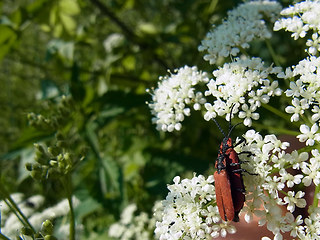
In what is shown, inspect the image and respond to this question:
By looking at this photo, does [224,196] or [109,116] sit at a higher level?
[109,116]

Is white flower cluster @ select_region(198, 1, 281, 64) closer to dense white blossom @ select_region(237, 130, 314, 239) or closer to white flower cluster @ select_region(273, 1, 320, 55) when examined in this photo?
white flower cluster @ select_region(273, 1, 320, 55)

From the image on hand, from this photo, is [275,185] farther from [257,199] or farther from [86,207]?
[86,207]

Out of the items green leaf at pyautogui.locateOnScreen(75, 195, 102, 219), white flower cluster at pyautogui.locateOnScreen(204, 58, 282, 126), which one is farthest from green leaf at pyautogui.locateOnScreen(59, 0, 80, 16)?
white flower cluster at pyautogui.locateOnScreen(204, 58, 282, 126)

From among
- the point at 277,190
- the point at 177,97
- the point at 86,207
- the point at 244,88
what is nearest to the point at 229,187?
the point at 277,190

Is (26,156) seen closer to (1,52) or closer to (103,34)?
(1,52)

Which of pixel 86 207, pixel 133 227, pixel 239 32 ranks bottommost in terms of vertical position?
pixel 133 227
